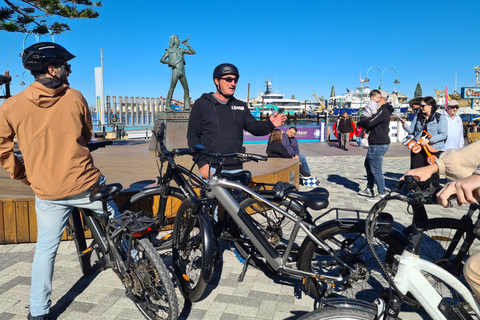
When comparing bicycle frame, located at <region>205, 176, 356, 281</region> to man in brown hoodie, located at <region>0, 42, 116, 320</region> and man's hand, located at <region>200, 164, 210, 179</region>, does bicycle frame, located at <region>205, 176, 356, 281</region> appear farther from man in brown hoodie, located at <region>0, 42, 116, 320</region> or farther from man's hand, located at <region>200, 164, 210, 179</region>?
man in brown hoodie, located at <region>0, 42, 116, 320</region>

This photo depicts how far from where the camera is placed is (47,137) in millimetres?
2467

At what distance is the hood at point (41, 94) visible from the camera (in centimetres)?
240

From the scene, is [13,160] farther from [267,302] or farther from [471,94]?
[471,94]

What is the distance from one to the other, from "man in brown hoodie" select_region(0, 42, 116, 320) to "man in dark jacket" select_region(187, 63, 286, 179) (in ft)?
4.42

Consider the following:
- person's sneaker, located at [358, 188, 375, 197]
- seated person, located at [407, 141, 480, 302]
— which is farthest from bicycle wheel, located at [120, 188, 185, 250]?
person's sneaker, located at [358, 188, 375, 197]

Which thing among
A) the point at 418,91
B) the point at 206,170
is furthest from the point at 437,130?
the point at 418,91

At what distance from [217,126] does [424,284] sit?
8.39ft

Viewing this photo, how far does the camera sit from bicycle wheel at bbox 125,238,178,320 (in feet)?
7.75

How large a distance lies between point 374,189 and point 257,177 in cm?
290

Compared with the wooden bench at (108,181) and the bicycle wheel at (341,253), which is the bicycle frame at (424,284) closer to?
the bicycle wheel at (341,253)

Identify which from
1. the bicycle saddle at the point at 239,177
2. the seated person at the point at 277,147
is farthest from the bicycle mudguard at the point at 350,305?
the seated person at the point at 277,147

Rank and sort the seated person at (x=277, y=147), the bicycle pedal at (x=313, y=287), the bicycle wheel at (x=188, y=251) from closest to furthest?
the bicycle pedal at (x=313, y=287) < the bicycle wheel at (x=188, y=251) < the seated person at (x=277, y=147)

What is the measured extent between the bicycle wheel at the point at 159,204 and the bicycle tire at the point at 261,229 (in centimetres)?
71

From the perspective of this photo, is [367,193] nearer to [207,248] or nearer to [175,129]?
[207,248]
